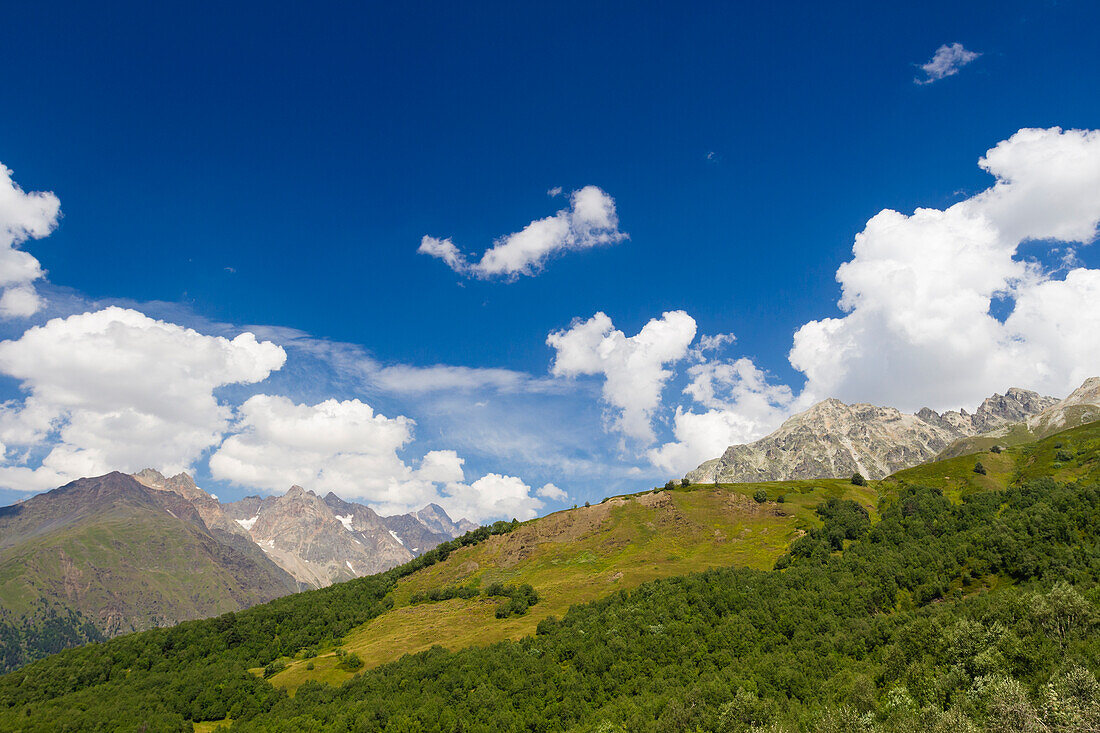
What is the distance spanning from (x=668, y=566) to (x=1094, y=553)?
9547cm

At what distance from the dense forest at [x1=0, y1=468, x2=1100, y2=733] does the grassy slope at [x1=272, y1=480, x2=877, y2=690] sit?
1157cm

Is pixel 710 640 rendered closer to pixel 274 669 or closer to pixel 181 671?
pixel 274 669

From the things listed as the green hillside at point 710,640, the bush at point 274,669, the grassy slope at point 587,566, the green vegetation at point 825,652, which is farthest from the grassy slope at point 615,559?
the green vegetation at point 825,652

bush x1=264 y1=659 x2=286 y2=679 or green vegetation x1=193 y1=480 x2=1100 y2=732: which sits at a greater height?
bush x1=264 y1=659 x2=286 y2=679

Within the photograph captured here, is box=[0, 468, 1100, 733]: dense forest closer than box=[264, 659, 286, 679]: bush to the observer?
Yes

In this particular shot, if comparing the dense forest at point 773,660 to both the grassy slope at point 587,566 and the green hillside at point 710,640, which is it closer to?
the green hillside at point 710,640

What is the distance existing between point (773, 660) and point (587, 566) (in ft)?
271

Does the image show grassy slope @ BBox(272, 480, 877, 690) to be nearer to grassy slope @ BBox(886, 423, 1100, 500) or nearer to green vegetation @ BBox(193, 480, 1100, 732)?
green vegetation @ BBox(193, 480, 1100, 732)

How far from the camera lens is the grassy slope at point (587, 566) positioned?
140125 mm

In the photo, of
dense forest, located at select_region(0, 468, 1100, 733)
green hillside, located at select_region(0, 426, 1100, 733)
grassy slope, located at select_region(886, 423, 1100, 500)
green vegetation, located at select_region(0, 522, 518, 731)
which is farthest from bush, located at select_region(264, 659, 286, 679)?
grassy slope, located at select_region(886, 423, 1100, 500)

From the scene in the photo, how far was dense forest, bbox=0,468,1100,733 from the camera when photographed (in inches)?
2876

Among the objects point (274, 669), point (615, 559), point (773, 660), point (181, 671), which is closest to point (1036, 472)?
point (615, 559)

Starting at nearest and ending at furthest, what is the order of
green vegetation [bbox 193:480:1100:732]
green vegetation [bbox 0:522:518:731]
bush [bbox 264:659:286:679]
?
green vegetation [bbox 193:480:1100:732] → green vegetation [bbox 0:522:518:731] → bush [bbox 264:659:286:679]

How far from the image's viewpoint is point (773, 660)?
10062cm
